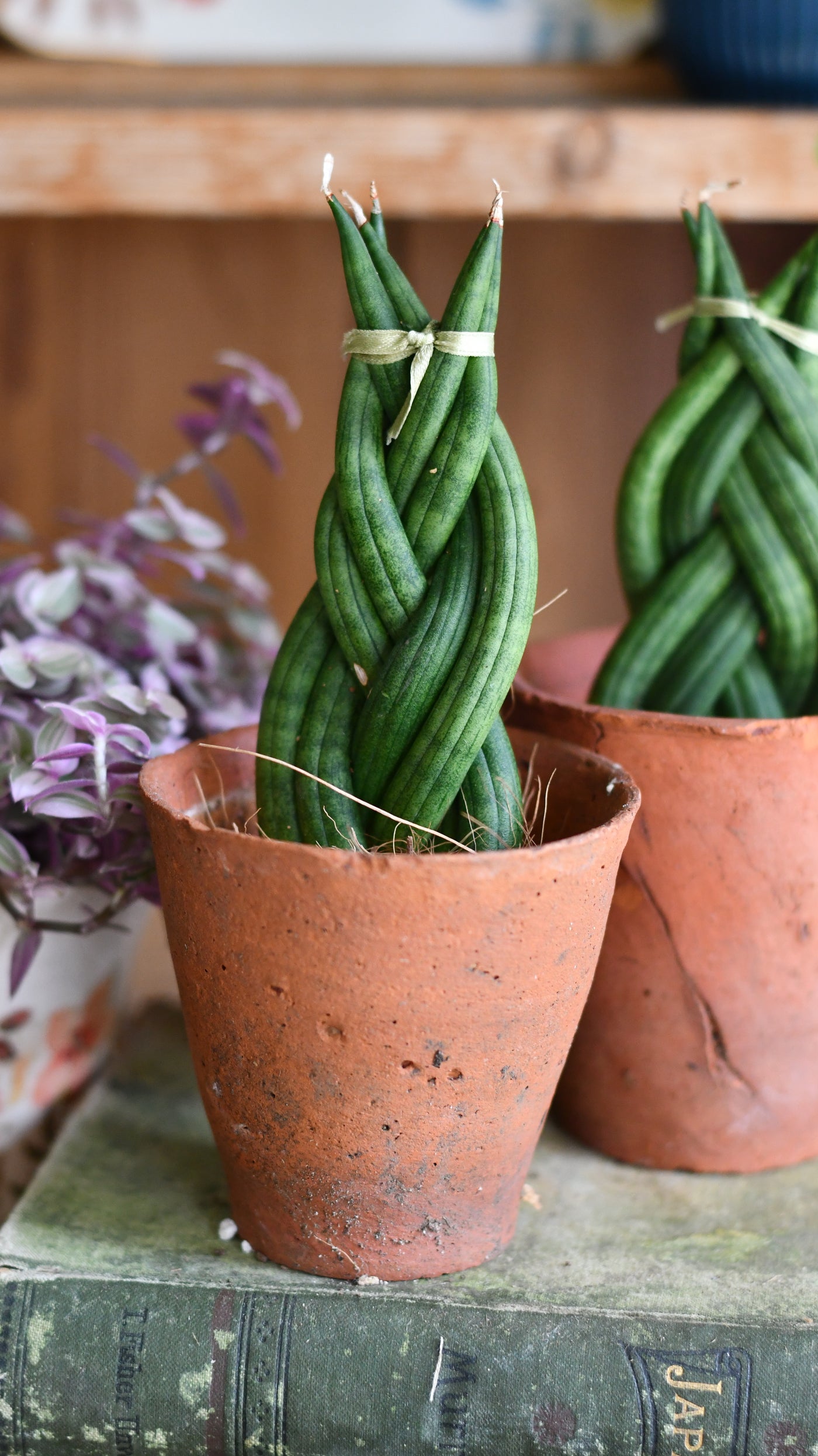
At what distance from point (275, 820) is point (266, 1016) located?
0.25 ft

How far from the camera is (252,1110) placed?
453 mm

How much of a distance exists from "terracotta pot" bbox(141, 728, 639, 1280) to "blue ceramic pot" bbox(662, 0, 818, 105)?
18.7 inches

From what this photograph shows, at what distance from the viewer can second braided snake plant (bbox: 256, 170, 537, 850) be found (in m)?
0.43

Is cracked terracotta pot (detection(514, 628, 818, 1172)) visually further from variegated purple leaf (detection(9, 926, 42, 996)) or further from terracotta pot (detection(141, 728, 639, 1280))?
variegated purple leaf (detection(9, 926, 42, 996))

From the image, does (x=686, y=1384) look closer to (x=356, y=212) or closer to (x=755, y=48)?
(x=356, y=212)

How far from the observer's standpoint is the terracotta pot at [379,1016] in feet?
1.35

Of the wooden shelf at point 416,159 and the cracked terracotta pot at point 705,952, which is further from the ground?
the wooden shelf at point 416,159

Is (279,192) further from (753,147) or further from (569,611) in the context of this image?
(569,611)

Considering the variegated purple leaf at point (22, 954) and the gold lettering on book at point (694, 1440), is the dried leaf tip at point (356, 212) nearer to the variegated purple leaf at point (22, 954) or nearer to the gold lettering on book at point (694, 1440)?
the variegated purple leaf at point (22, 954)


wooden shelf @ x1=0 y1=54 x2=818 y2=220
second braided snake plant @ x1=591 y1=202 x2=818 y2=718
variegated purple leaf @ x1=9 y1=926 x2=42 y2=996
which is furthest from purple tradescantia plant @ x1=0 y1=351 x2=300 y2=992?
second braided snake plant @ x1=591 y1=202 x2=818 y2=718

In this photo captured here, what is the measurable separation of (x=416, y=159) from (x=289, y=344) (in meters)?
0.41

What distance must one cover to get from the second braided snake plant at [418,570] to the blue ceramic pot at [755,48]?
41 cm

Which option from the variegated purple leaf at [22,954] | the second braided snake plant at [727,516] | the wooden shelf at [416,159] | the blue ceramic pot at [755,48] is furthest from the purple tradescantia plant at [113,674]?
the blue ceramic pot at [755,48]

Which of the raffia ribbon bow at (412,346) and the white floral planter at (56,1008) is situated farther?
the white floral planter at (56,1008)
